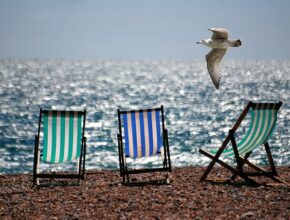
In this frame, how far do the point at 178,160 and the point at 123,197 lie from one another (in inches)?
476

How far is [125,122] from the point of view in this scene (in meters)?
6.89

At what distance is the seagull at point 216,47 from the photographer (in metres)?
7.70

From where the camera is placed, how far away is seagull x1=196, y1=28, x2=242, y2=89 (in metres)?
7.70

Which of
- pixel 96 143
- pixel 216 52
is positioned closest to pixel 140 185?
pixel 216 52

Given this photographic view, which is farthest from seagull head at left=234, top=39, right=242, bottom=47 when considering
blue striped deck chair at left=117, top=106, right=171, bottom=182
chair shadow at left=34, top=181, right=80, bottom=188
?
chair shadow at left=34, top=181, right=80, bottom=188

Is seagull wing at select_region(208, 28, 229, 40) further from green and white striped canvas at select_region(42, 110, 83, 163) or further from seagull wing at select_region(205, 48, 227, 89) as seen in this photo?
green and white striped canvas at select_region(42, 110, 83, 163)

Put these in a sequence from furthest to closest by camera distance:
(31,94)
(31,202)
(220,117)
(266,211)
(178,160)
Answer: (31,94) < (220,117) < (178,160) < (31,202) < (266,211)

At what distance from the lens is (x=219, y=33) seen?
7785mm

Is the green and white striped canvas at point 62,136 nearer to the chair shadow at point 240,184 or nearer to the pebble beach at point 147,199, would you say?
the pebble beach at point 147,199

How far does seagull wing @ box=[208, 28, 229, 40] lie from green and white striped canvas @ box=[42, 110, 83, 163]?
7.10 feet

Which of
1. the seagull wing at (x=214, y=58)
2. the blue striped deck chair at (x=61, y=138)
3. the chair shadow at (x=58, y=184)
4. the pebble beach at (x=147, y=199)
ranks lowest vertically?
the chair shadow at (x=58, y=184)

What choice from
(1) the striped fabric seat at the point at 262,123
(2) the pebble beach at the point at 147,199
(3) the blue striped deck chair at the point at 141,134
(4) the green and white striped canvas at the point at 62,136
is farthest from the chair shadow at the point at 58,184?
(1) the striped fabric seat at the point at 262,123

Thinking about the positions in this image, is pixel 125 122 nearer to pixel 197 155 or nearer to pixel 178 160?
pixel 178 160

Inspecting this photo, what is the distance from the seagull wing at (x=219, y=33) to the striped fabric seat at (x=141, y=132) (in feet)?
4.96
